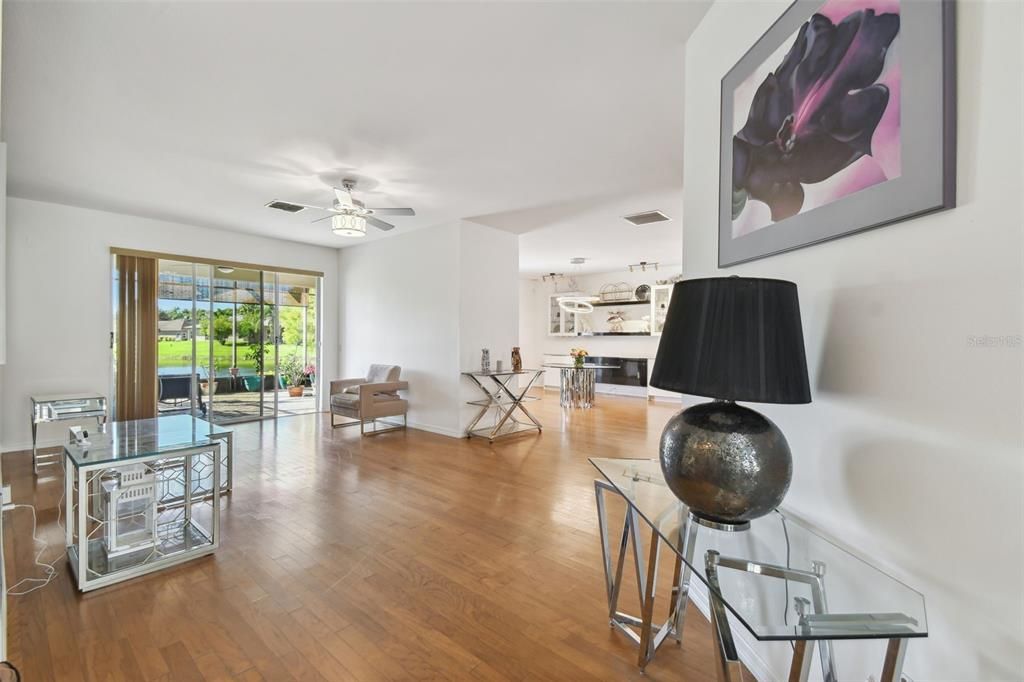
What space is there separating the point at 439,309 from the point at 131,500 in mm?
3765

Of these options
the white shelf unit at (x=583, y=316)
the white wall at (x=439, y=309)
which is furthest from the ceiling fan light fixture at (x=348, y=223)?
the white shelf unit at (x=583, y=316)

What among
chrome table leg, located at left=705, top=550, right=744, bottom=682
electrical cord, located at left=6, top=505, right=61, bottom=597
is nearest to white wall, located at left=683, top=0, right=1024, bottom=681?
chrome table leg, located at left=705, top=550, right=744, bottom=682

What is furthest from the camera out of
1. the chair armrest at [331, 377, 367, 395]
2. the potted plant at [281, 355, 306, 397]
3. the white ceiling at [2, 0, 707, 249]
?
the potted plant at [281, 355, 306, 397]

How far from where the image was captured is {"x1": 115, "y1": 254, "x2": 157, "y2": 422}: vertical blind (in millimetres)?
5355

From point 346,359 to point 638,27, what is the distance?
21.1 feet

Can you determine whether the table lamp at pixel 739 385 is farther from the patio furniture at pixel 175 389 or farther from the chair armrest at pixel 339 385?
the patio furniture at pixel 175 389

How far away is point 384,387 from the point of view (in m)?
5.68

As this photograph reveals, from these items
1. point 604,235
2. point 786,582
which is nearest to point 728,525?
point 786,582

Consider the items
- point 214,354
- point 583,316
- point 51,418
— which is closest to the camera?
point 51,418

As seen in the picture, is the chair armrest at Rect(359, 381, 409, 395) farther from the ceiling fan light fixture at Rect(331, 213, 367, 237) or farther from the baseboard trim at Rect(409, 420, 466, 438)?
the ceiling fan light fixture at Rect(331, 213, 367, 237)

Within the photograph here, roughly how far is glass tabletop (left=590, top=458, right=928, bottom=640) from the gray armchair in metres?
4.59

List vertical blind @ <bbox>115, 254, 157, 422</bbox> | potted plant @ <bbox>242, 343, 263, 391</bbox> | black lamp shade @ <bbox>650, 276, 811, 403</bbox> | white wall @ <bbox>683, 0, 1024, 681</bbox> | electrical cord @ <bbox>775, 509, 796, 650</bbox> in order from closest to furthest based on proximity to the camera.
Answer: white wall @ <bbox>683, 0, 1024, 681</bbox> < electrical cord @ <bbox>775, 509, 796, 650</bbox> < black lamp shade @ <bbox>650, 276, 811, 403</bbox> < vertical blind @ <bbox>115, 254, 157, 422</bbox> < potted plant @ <bbox>242, 343, 263, 391</bbox>

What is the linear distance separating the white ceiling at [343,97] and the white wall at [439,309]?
142cm

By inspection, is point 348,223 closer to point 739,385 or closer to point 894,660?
point 739,385
